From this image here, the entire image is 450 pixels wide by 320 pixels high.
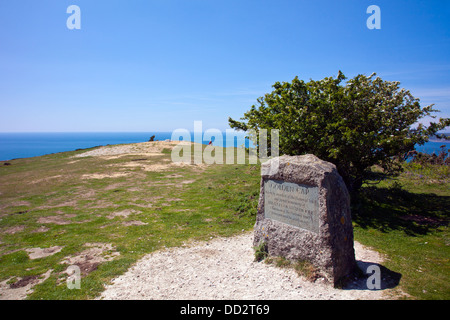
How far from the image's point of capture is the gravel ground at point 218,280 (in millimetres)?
6059

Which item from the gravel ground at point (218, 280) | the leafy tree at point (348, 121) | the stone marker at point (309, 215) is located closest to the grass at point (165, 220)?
the gravel ground at point (218, 280)

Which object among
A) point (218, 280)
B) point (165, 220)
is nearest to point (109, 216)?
point (165, 220)

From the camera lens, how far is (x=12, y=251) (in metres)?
9.43

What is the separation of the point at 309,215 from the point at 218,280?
10.1 feet

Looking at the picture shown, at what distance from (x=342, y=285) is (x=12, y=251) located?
37.8 feet

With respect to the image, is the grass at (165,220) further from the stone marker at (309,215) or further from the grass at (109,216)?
the stone marker at (309,215)

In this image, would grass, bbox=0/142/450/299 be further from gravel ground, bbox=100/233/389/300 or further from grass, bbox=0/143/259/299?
gravel ground, bbox=100/233/389/300

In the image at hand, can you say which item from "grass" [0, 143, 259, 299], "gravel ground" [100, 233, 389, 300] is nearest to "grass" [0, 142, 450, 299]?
"grass" [0, 143, 259, 299]

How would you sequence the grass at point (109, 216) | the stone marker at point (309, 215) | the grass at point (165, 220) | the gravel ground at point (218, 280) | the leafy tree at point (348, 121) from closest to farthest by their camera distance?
the gravel ground at point (218, 280), the stone marker at point (309, 215), the grass at point (165, 220), the grass at point (109, 216), the leafy tree at point (348, 121)

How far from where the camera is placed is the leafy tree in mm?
10977

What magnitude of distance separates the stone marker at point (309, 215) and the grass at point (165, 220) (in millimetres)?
680

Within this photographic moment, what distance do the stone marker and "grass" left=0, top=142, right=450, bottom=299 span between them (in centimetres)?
68
